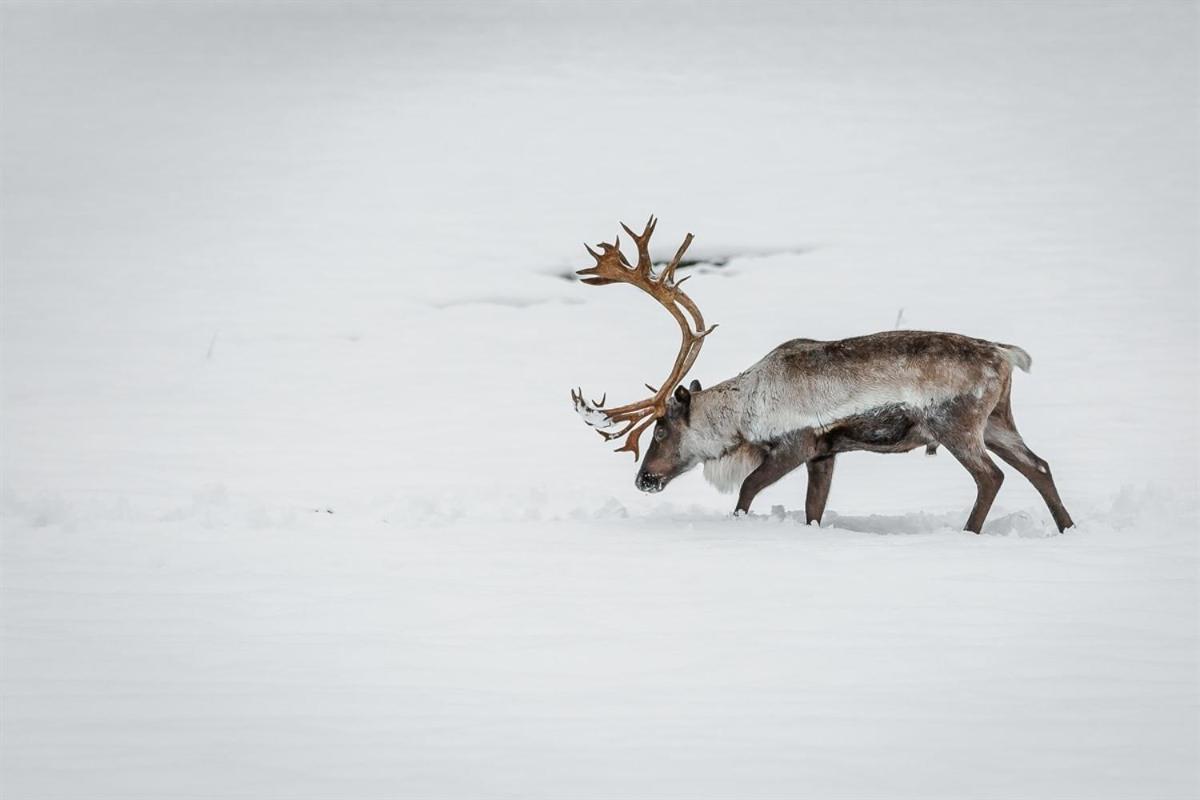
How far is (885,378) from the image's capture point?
28.8ft

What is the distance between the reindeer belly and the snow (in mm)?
553

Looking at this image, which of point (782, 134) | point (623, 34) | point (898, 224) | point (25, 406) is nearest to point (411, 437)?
point (25, 406)

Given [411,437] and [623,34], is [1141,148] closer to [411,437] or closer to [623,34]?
[623,34]

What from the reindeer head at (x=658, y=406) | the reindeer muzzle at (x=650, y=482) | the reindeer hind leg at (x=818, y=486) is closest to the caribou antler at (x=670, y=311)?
the reindeer head at (x=658, y=406)

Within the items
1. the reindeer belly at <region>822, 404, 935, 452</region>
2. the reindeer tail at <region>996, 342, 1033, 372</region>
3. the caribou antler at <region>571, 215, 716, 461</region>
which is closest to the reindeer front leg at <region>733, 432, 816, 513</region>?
the reindeer belly at <region>822, 404, 935, 452</region>

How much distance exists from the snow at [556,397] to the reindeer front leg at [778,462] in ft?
0.74

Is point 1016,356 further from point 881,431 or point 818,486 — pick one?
point 818,486

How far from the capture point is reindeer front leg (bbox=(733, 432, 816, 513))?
29.7ft

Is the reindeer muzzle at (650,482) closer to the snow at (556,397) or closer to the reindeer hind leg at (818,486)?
the snow at (556,397)

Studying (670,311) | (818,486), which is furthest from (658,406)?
(818,486)

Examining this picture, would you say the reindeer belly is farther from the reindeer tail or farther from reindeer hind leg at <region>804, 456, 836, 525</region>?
the reindeer tail

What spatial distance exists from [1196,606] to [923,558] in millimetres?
1458

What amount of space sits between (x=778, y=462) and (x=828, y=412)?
0.48 metres

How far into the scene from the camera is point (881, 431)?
888 cm
